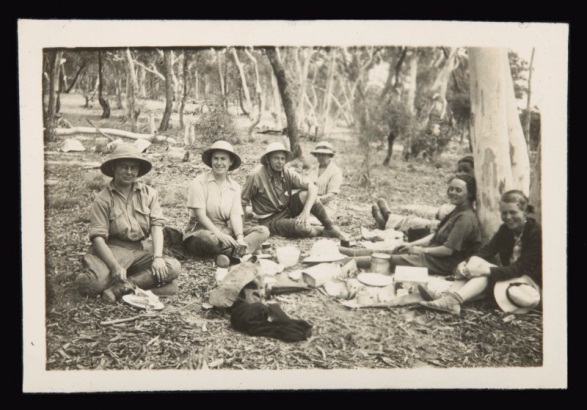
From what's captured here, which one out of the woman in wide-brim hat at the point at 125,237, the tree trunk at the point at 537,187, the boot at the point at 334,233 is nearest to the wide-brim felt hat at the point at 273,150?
the boot at the point at 334,233

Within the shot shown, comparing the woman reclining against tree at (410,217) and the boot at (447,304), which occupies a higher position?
the woman reclining against tree at (410,217)

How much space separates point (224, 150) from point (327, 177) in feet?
3.22

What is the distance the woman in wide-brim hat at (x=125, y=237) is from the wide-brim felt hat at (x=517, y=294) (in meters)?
2.95

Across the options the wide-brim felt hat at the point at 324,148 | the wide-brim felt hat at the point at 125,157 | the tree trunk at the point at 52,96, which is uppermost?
the tree trunk at the point at 52,96

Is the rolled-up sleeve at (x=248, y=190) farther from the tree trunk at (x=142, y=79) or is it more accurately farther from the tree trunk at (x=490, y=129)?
the tree trunk at (x=490, y=129)

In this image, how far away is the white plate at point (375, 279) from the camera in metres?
5.05

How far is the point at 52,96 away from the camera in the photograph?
5.01 meters

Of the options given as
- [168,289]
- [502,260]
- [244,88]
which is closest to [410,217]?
[502,260]

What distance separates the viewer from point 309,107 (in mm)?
5125

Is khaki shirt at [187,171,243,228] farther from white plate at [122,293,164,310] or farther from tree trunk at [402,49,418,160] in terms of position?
tree trunk at [402,49,418,160]

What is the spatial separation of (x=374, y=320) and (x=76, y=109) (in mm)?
3331

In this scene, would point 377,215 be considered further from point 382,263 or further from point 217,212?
point 217,212

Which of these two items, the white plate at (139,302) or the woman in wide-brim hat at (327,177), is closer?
the white plate at (139,302)

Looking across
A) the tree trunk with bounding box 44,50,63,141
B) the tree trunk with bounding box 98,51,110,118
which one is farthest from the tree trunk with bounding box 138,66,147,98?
the tree trunk with bounding box 44,50,63,141
